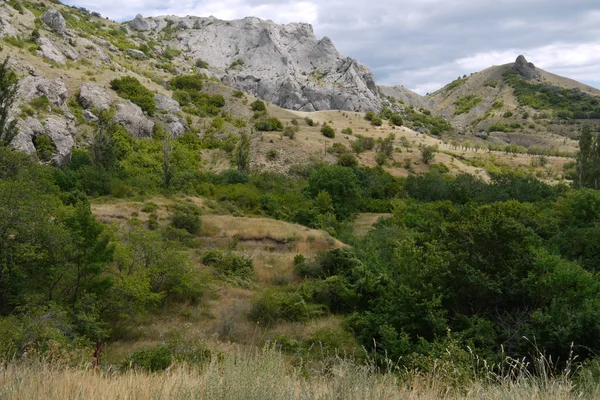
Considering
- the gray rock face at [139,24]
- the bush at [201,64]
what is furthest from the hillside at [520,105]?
the gray rock face at [139,24]

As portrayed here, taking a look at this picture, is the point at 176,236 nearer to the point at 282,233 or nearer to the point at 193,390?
the point at 282,233

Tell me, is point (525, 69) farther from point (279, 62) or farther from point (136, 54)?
point (136, 54)

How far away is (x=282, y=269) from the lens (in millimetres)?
19062

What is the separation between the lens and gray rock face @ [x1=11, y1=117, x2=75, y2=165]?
31031mm

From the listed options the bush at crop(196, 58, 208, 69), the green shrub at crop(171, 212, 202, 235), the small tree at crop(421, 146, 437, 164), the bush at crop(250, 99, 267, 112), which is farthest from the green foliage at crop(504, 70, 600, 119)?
the green shrub at crop(171, 212, 202, 235)

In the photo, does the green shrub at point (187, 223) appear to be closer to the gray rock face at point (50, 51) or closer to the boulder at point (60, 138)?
the boulder at point (60, 138)

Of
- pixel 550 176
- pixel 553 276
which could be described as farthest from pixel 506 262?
pixel 550 176

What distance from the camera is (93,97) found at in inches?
1631

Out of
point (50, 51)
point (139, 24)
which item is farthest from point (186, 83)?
point (139, 24)

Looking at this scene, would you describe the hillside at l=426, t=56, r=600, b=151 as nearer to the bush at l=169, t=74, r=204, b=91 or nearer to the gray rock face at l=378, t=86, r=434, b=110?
the gray rock face at l=378, t=86, r=434, b=110

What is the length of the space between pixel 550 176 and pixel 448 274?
5181cm

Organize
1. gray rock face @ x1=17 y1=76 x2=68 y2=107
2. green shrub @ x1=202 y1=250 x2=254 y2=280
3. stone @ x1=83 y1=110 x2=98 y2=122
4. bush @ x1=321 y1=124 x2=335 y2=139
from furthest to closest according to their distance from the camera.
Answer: bush @ x1=321 y1=124 x2=335 y2=139 < stone @ x1=83 y1=110 x2=98 y2=122 < gray rock face @ x1=17 y1=76 x2=68 y2=107 < green shrub @ x1=202 y1=250 x2=254 y2=280

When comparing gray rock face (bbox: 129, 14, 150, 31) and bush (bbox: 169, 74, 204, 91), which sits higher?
gray rock face (bbox: 129, 14, 150, 31)

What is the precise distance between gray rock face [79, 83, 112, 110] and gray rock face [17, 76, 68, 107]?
5.29ft
